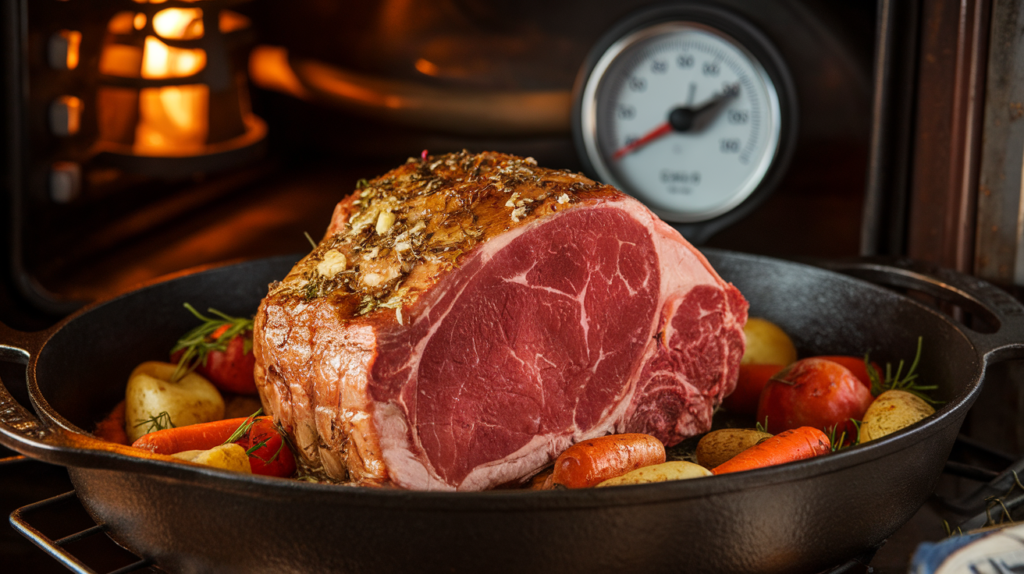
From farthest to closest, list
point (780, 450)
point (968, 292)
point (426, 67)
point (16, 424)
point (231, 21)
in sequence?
point (426, 67)
point (231, 21)
point (968, 292)
point (780, 450)
point (16, 424)

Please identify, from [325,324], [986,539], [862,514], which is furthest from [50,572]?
[986,539]

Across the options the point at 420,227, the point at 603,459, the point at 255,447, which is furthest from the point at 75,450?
the point at 603,459

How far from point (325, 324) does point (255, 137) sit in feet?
5.43

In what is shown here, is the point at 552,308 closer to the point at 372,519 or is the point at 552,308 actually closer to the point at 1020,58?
the point at 372,519

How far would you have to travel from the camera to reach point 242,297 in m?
2.22

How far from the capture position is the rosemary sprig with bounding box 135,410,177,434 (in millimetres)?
1767

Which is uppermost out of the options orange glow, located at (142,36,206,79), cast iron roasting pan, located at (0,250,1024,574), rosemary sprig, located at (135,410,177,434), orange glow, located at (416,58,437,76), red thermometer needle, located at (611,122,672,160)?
orange glow, located at (142,36,206,79)

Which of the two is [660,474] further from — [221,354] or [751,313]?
[221,354]

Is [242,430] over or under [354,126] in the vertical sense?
under

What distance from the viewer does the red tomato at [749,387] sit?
6.58 ft

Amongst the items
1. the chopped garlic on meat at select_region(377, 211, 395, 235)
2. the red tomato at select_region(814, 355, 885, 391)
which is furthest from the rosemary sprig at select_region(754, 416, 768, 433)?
the chopped garlic on meat at select_region(377, 211, 395, 235)

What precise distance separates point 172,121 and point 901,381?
2.10 m

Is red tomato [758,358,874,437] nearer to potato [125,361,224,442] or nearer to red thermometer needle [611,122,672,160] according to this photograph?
red thermometer needle [611,122,672,160]

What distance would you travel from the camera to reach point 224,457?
1497mm
